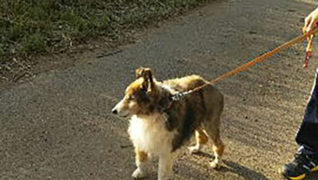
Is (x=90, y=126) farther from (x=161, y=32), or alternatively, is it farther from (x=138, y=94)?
(x=161, y=32)

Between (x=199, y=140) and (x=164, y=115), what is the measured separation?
3.23 feet

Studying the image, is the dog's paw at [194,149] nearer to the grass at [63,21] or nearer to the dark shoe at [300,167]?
the dark shoe at [300,167]

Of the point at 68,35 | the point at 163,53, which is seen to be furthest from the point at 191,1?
the point at 68,35

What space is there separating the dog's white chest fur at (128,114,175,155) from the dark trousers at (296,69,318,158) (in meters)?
1.51

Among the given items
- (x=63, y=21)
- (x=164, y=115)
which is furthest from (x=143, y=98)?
(x=63, y=21)

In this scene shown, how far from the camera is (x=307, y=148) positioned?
4336mm

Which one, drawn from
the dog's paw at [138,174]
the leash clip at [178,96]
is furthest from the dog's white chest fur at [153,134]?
the dog's paw at [138,174]

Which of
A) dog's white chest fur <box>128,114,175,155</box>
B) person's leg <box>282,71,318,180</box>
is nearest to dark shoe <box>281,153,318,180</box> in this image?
person's leg <box>282,71,318,180</box>

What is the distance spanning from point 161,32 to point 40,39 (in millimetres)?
2436

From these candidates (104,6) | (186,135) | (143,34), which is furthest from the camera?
(104,6)

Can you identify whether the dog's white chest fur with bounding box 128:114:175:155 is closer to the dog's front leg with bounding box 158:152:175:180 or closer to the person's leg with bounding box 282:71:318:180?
the dog's front leg with bounding box 158:152:175:180

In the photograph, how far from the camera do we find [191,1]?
9.66m

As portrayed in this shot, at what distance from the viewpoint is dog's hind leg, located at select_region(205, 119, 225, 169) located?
4074 millimetres

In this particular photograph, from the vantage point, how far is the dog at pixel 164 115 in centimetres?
350
